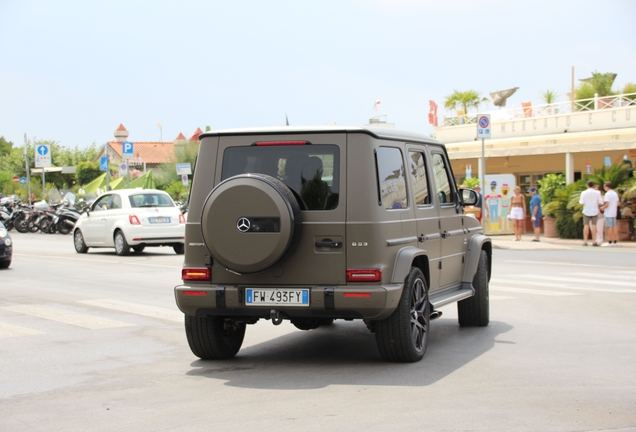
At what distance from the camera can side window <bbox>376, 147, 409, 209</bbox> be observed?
24.1ft

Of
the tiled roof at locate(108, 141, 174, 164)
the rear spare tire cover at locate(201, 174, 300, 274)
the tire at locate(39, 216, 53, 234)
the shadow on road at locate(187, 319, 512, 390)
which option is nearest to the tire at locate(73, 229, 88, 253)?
the tire at locate(39, 216, 53, 234)

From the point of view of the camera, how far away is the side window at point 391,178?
734 cm

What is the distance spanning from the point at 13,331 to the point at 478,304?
525 centimetres

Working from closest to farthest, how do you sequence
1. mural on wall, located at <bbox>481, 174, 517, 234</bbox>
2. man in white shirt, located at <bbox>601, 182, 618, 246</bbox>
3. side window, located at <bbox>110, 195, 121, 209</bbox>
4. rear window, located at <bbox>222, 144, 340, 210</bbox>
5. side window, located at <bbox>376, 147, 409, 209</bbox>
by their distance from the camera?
rear window, located at <bbox>222, 144, 340, 210</bbox> → side window, located at <bbox>376, 147, 409, 209</bbox> → side window, located at <bbox>110, 195, 121, 209</bbox> → man in white shirt, located at <bbox>601, 182, 618, 246</bbox> → mural on wall, located at <bbox>481, 174, 517, 234</bbox>

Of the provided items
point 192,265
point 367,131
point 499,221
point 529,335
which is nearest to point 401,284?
point 367,131

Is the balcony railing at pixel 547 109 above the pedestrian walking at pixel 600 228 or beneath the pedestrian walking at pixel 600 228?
above

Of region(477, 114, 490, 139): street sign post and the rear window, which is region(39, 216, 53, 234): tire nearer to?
region(477, 114, 490, 139): street sign post

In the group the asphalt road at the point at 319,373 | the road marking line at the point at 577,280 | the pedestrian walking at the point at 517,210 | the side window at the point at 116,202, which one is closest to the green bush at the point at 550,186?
the pedestrian walking at the point at 517,210

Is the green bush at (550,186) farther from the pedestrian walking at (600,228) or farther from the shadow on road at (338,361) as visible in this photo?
the shadow on road at (338,361)

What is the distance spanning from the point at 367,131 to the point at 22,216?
116 feet

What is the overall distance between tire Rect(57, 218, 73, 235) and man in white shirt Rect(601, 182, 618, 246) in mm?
→ 21668

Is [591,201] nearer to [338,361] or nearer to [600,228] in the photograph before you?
[600,228]

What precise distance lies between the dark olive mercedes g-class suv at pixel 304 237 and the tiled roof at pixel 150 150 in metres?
92.3

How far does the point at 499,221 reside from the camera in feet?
93.3
